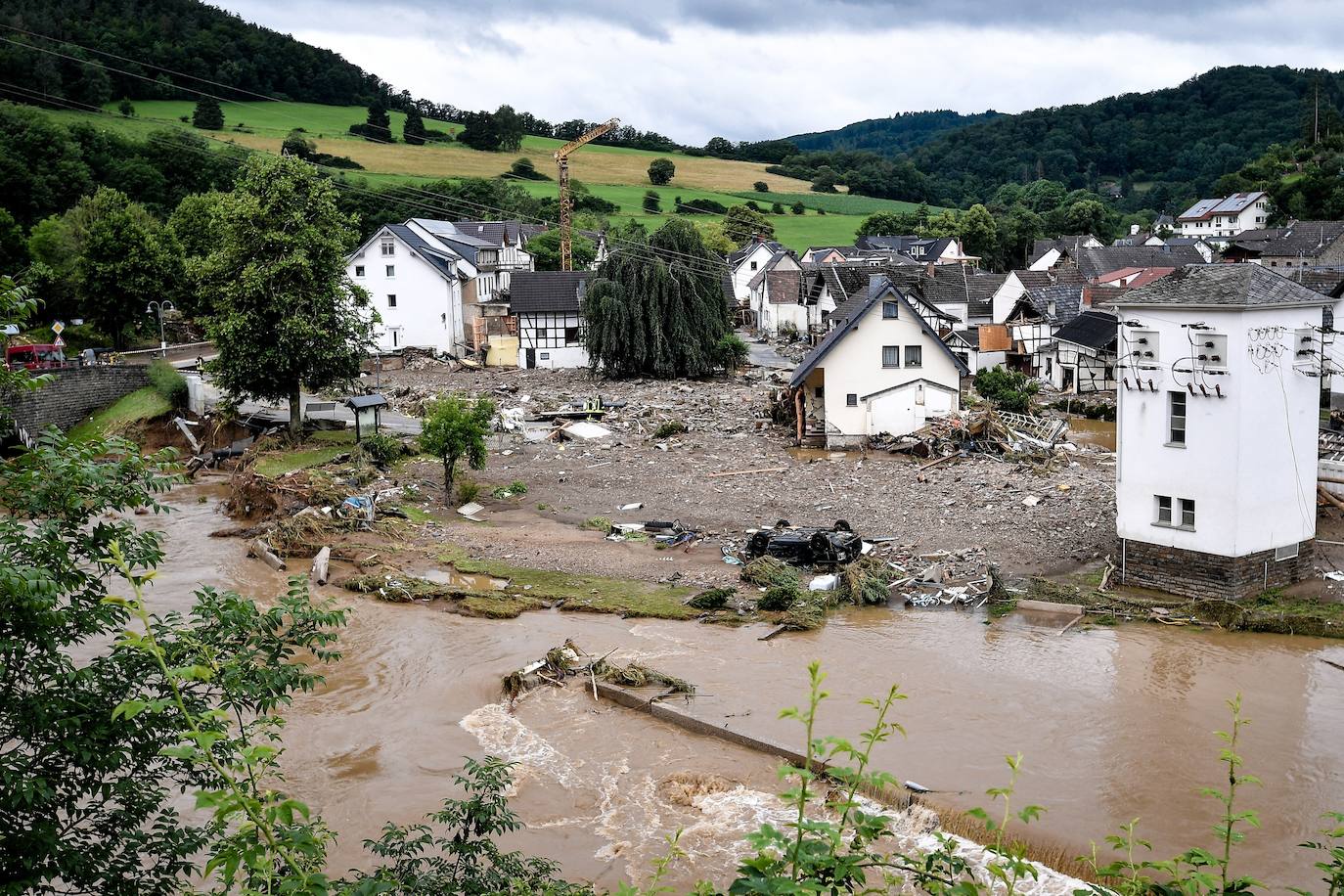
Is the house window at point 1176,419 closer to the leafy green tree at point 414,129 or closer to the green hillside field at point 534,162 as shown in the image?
the green hillside field at point 534,162

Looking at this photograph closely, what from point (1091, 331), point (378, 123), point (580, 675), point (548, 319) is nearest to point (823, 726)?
point (580, 675)

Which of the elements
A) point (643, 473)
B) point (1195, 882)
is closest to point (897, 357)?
point (643, 473)

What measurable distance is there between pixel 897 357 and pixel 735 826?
25.8 meters

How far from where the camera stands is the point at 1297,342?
2158 cm

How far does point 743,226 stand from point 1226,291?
87.7 meters

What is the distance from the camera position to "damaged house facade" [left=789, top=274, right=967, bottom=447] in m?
38.0

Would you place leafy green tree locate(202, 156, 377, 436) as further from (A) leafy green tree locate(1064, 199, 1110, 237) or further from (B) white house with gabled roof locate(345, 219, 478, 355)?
(A) leafy green tree locate(1064, 199, 1110, 237)

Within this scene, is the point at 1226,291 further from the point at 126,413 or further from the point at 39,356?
the point at 39,356

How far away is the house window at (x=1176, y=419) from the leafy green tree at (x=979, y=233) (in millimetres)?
82797

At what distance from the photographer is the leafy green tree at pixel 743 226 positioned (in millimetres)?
106125

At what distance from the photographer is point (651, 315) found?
52.4 m

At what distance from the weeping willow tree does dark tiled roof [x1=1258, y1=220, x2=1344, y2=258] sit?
44917 millimetres

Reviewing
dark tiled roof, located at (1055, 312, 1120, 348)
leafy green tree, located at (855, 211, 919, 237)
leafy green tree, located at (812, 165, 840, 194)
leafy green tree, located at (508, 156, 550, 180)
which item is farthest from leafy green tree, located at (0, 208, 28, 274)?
leafy green tree, located at (812, 165, 840, 194)

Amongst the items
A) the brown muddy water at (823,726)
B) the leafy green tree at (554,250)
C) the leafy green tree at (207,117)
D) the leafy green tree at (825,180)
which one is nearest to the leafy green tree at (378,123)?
the leafy green tree at (207,117)
